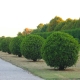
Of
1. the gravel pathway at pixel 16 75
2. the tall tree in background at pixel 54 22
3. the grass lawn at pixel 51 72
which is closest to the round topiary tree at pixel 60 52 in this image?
the grass lawn at pixel 51 72

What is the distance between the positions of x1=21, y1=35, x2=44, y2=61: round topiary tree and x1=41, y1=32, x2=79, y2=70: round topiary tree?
28.8ft

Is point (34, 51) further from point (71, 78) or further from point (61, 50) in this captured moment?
point (71, 78)

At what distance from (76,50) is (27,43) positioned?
992 cm

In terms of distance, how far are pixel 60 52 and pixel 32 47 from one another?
32.0 ft

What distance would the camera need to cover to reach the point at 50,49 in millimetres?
19641

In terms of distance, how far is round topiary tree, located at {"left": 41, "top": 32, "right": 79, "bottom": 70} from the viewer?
63.7 ft

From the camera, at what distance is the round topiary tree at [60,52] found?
1942 centimetres

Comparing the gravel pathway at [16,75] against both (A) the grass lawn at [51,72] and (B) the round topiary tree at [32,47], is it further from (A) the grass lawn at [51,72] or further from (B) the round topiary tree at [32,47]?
(B) the round topiary tree at [32,47]

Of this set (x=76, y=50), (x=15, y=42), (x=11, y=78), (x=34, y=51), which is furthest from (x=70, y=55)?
(x=15, y=42)

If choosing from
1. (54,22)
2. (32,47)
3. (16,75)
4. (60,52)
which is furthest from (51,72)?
(54,22)

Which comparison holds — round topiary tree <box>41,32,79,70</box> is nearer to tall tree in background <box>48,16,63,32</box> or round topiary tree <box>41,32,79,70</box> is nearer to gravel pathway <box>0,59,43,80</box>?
gravel pathway <box>0,59,43,80</box>

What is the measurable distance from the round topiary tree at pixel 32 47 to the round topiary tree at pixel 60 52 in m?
8.77

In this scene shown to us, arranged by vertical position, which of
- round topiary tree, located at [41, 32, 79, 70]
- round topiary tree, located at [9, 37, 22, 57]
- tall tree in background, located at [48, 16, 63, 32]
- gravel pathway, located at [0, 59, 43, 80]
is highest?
tall tree in background, located at [48, 16, 63, 32]

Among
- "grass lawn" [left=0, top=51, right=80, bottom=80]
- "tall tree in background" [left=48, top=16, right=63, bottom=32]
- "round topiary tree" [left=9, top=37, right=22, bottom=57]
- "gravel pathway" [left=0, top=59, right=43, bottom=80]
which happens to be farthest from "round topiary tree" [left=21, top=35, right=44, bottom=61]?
"tall tree in background" [left=48, top=16, right=63, bottom=32]
